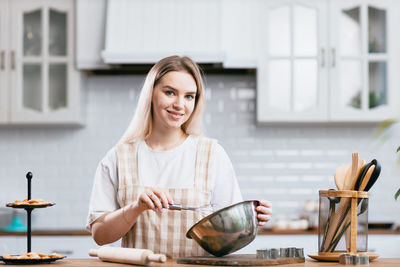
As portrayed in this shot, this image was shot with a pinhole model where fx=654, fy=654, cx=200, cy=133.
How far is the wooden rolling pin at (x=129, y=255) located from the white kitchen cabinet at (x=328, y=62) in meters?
2.57

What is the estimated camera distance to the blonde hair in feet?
7.98

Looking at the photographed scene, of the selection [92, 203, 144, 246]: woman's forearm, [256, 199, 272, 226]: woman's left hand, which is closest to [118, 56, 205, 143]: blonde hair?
[92, 203, 144, 246]: woman's forearm

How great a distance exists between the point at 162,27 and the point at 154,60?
10.5 inches

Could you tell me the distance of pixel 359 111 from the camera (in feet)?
14.5

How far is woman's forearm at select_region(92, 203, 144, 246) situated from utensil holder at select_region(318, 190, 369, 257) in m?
0.62

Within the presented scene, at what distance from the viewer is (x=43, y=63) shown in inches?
177

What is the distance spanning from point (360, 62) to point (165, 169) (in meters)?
2.42

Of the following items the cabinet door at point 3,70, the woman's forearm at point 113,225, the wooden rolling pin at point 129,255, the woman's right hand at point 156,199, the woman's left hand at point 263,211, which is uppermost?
the cabinet door at point 3,70

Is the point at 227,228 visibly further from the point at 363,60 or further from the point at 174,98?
the point at 363,60

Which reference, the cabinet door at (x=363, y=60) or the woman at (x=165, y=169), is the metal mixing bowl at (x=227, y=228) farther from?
the cabinet door at (x=363, y=60)

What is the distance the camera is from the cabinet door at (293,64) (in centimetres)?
442

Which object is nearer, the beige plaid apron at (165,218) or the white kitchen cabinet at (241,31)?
the beige plaid apron at (165,218)

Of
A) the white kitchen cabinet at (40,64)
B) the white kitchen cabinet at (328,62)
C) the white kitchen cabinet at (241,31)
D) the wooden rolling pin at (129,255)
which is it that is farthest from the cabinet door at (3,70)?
the wooden rolling pin at (129,255)

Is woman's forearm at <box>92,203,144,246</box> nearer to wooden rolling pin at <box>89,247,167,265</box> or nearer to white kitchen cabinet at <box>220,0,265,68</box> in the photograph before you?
wooden rolling pin at <box>89,247,167,265</box>
